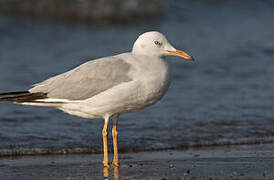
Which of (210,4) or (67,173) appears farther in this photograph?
(210,4)

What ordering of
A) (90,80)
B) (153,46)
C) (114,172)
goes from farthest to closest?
(153,46) → (90,80) → (114,172)

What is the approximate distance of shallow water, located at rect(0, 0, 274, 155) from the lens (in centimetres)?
817

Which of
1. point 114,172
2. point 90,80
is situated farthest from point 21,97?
point 114,172

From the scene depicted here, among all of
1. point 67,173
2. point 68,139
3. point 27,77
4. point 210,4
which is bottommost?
point 67,173

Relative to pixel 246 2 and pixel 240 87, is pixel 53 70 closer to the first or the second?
pixel 240 87

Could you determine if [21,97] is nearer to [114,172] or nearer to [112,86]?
[112,86]

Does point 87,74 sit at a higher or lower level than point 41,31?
lower

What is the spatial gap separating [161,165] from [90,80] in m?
1.30

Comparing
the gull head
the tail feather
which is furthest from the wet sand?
the gull head

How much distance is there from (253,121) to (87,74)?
3482 millimetres

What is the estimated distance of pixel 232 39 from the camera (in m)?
14.3

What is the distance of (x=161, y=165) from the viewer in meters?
6.69

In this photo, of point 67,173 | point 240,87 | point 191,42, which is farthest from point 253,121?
point 191,42

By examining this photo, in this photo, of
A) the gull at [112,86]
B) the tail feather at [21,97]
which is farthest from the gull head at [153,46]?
the tail feather at [21,97]
